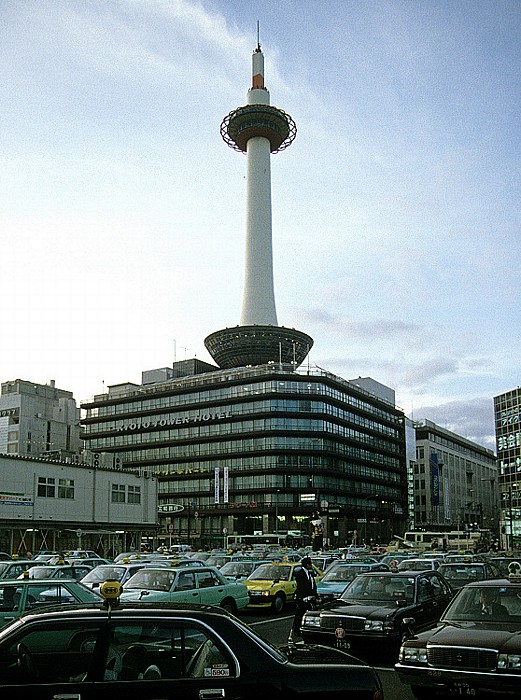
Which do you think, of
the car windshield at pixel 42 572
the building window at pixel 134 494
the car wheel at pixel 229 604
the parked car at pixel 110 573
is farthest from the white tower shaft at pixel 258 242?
the car wheel at pixel 229 604

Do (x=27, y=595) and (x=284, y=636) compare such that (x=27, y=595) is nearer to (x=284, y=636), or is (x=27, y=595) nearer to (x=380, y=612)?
(x=380, y=612)

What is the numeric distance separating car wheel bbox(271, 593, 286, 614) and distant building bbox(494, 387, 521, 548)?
233 feet

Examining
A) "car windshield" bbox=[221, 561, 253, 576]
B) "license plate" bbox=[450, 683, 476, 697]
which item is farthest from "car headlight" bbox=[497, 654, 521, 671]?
"car windshield" bbox=[221, 561, 253, 576]

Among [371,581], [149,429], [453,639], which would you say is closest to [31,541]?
[371,581]

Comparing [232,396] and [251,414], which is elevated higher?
[232,396]

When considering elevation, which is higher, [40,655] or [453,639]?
[40,655]

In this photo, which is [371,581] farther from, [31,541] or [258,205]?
[258,205]

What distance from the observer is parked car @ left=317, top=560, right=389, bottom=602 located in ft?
67.5

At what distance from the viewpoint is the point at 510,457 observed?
96500 mm

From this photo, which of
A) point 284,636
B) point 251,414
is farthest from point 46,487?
point 251,414

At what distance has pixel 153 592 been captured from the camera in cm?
1739

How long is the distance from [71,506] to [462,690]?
51289mm

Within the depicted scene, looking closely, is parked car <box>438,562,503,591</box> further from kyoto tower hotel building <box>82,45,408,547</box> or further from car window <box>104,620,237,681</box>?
kyoto tower hotel building <box>82,45,408,547</box>

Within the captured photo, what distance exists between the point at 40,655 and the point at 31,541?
2033 inches
